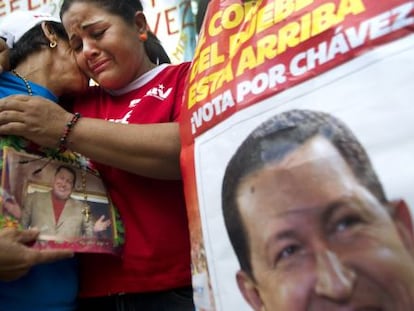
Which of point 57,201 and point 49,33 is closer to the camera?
point 57,201

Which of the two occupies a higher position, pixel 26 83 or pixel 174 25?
pixel 174 25

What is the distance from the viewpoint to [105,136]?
0.72 m

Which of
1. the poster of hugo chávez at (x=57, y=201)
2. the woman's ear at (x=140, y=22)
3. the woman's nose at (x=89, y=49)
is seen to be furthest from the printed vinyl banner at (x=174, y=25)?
the poster of hugo chávez at (x=57, y=201)

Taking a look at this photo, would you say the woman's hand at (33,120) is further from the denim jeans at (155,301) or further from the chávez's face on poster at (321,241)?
the chávez's face on poster at (321,241)

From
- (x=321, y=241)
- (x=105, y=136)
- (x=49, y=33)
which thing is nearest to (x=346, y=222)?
(x=321, y=241)

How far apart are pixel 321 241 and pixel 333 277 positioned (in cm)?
3

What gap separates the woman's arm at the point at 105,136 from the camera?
2.35 feet

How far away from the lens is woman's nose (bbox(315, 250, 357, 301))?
42 cm

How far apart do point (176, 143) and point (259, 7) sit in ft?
0.80

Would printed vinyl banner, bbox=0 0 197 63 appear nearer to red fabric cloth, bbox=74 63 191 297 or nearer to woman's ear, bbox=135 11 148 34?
woman's ear, bbox=135 11 148 34

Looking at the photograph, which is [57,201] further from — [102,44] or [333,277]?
[333,277]

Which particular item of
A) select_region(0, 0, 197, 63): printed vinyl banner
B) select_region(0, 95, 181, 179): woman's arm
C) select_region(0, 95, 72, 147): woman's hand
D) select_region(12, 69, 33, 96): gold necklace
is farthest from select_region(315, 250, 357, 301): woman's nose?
select_region(0, 0, 197, 63): printed vinyl banner

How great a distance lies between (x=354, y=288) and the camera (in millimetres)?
421

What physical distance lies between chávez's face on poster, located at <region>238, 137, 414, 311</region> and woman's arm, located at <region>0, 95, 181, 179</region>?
0.25m
